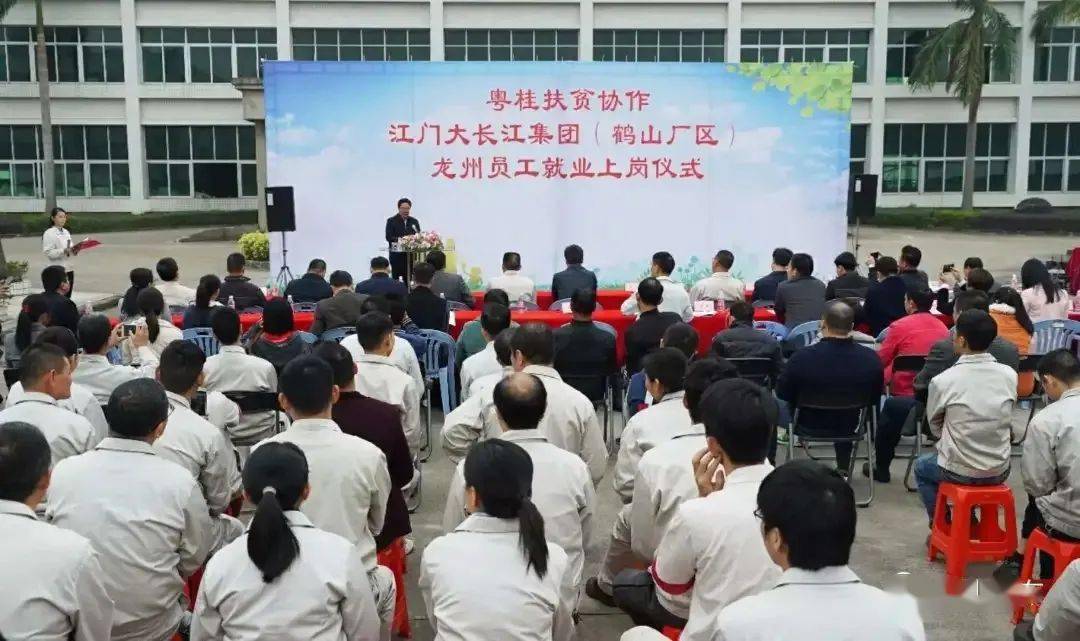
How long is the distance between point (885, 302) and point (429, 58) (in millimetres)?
20732

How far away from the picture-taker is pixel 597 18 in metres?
27.1

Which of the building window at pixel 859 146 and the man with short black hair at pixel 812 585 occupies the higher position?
the building window at pixel 859 146

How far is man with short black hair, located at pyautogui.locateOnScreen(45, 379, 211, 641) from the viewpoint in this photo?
3.09 m

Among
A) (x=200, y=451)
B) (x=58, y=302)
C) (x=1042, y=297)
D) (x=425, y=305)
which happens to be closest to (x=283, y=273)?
(x=425, y=305)

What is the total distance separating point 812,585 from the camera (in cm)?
213

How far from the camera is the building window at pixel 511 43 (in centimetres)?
2723

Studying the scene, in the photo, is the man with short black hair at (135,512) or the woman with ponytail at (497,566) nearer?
the woman with ponytail at (497,566)

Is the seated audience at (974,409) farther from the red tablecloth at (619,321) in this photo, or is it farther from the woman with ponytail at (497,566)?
the red tablecloth at (619,321)

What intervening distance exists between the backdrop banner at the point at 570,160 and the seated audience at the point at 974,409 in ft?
25.5

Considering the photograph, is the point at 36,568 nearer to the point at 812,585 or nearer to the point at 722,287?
the point at 812,585

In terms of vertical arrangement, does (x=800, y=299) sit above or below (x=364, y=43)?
below

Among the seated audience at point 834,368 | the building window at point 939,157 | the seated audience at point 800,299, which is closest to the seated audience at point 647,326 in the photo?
the seated audience at point 834,368

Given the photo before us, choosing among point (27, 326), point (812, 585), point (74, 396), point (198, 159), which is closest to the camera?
point (812, 585)

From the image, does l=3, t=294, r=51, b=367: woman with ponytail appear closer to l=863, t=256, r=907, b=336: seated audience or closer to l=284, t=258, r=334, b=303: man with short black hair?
l=284, t=258, r=334, b=303: man with short black hair
